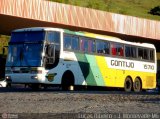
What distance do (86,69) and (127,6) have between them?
220ft

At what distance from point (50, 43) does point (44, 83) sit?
189 centimetres

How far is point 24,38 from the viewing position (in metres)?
25.5

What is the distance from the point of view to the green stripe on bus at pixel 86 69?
87.2ft

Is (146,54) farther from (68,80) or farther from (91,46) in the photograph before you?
(68,80)

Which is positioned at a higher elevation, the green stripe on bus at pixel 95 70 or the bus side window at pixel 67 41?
the bus side window at pixel 67 41

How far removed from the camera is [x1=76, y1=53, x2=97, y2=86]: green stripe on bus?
26594mm

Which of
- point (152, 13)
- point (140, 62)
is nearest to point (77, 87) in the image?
point (140, 62)

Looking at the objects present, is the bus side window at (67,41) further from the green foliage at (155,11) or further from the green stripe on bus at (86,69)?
the green foliage at (155,11)

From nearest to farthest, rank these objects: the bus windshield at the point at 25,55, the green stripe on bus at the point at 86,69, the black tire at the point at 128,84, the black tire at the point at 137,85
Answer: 1. the bus windshield at the point at 25,55
2. the green stripe on bus at the point at 86,69
3. the black tire at the point at 128,84
4. the black tire at the point at 137,85

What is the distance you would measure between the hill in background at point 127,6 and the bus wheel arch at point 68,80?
177ft

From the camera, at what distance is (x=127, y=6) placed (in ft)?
306

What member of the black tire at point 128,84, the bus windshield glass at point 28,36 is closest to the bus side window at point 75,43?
the bus windshield glass at point 28,36

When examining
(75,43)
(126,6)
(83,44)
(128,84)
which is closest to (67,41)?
(75,43)

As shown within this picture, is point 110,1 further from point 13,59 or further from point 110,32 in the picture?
point 13,59
